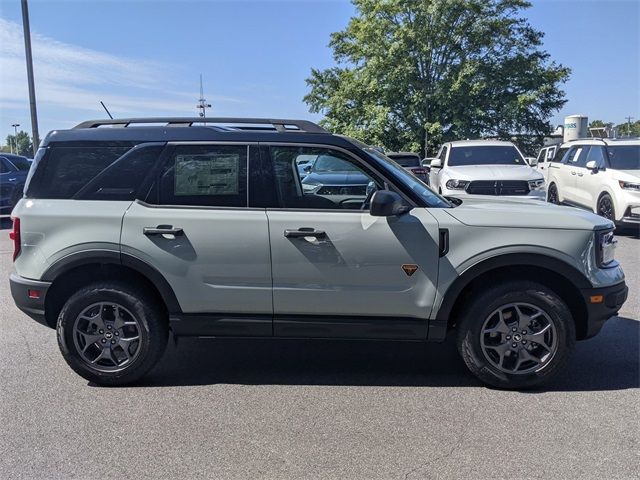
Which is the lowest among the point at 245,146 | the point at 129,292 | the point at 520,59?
the point at 129,292

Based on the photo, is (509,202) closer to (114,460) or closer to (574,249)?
(574,249)

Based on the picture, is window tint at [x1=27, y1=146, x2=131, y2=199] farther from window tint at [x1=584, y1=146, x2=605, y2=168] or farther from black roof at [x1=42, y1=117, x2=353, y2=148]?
window tint at [x1=584, y1=146, x2=605, y2=168]

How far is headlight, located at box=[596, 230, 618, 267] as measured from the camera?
13.3 ft

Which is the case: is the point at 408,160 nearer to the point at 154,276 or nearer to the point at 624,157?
the point at 624,157

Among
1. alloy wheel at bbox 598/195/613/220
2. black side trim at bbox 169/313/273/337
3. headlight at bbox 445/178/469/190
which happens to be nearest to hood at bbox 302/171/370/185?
black side trim at bbox 169/313/273/337

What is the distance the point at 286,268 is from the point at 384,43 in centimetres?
2882

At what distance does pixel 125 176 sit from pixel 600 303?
3568mm

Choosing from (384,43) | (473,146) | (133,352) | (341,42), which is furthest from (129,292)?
(341,42)

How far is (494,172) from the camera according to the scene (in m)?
11.5

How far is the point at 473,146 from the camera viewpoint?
42.5 feet

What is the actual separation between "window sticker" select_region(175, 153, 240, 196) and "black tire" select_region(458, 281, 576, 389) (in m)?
1.99

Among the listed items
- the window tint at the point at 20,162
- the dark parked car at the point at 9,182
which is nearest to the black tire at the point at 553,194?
the dark parked car at the point at 9,182

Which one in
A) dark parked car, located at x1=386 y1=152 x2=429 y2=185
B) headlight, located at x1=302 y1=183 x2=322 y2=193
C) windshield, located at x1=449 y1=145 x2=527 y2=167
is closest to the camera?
headlight, located at x1=302 y1=183 x2=322 y2=193

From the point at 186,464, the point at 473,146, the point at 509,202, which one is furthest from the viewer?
the point at 473,146
